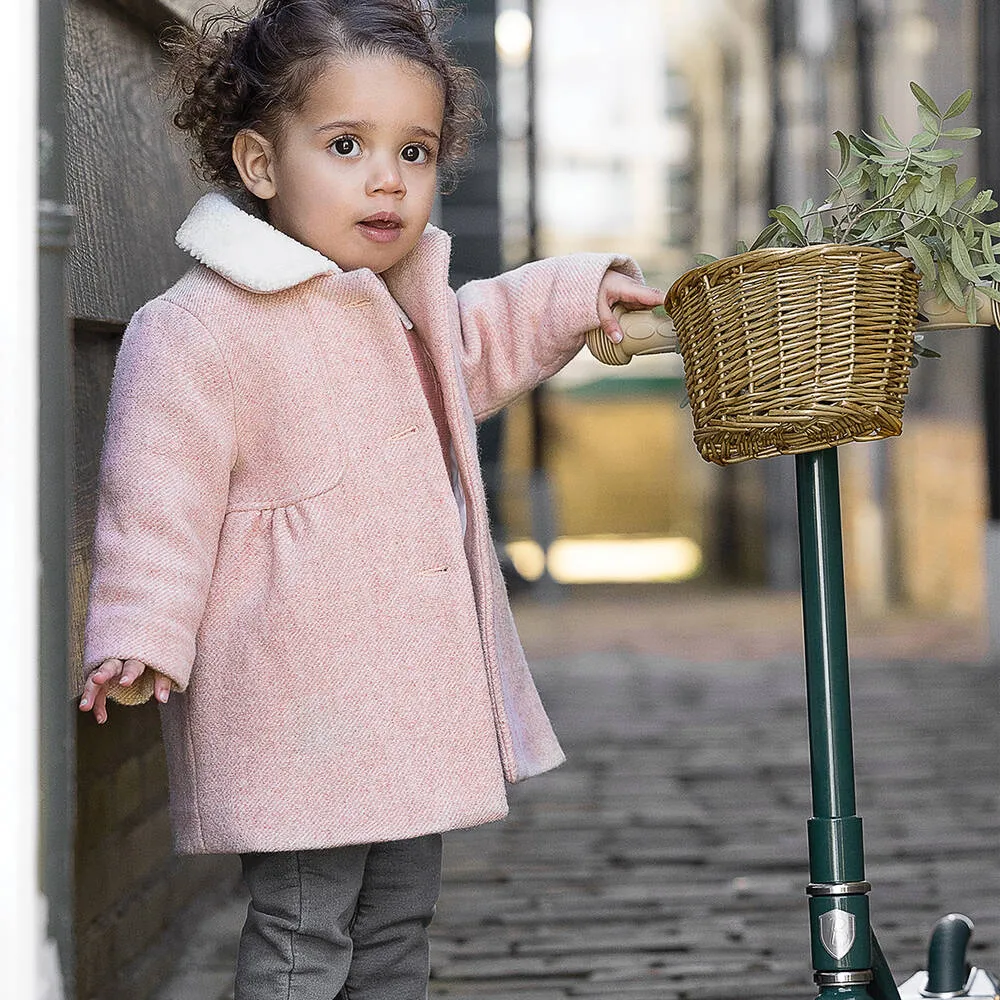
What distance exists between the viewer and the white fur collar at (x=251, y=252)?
1.71 meters

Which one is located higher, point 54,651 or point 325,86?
point 325,86

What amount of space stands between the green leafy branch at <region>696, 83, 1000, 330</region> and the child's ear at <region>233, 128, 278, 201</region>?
1.69ft

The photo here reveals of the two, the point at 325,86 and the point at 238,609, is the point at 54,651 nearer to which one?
the point at 238,609

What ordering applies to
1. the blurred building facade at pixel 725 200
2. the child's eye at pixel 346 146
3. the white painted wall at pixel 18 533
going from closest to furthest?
the white painted wall at pixel 18 533 → the child's eye at pixel 346 146 → the blurred building facade at pixel 725 200

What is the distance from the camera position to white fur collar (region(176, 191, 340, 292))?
67.5 inches

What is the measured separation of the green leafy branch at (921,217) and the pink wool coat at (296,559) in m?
0.41

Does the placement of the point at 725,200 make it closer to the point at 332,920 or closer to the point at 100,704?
the point at 332,920

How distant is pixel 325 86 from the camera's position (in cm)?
173

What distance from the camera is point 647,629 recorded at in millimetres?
8461

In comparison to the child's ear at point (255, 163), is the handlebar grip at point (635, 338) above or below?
below

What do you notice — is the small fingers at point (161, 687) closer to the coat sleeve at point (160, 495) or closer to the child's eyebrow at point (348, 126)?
the coat sleeve at point (160, 495)

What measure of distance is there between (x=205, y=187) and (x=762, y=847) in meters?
1.83

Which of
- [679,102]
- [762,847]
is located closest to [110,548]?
[762,847]

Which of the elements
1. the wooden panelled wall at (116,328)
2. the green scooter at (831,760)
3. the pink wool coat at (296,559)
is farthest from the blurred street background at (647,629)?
the green scooter at (831,760)
